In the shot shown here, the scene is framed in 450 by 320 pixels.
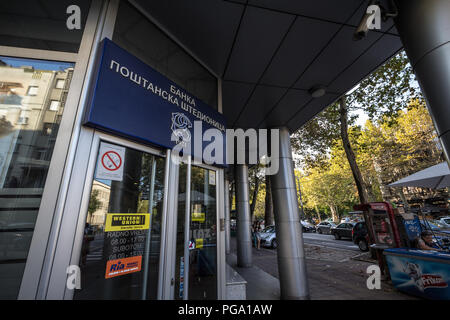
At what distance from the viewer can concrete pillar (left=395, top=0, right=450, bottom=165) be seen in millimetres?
1953

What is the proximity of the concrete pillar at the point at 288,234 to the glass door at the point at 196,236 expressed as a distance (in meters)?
2.31

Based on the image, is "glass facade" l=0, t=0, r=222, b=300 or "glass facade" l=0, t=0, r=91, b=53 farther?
"glass facade" l=0, t=0, r=91, b=53

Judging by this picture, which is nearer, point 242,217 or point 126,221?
point 126,221

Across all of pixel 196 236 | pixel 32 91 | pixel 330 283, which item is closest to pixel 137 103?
pixel 32 91

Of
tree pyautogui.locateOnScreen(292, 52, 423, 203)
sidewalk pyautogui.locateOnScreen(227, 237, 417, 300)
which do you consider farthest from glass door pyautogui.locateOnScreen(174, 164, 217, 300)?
tree pyautogui.locateOnScreen(292, 52, 423, 203)

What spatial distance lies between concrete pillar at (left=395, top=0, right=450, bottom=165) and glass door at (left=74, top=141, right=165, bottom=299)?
3.08 m

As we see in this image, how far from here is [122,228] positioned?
2008 millimetres

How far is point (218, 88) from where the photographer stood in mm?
3898

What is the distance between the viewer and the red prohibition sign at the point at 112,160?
2008 millimetres

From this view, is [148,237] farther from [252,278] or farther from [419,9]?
[252,278]

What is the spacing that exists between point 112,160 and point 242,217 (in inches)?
279

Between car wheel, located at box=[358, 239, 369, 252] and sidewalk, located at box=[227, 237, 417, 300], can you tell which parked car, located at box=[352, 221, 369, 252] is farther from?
sidewalk, located at box=[227, 237, 417, 300]

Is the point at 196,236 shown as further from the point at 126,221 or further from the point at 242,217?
the point at 242,217
